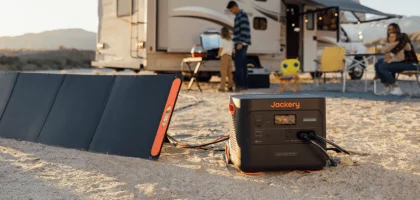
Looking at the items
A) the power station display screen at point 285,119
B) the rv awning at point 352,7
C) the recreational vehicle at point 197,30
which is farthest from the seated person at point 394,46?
the power station display screen at point 285,119

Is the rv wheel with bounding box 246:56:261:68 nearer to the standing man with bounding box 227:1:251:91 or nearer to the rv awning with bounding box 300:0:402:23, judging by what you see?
the standing man with bounding box 227:1:251:91

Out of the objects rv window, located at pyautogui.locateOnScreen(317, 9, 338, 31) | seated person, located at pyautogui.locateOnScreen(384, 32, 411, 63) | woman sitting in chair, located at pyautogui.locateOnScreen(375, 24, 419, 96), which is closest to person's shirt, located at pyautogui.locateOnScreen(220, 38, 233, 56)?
woman sitting in chair, located at pyautogui.locateOnScreen(375, 24, 419, 96)

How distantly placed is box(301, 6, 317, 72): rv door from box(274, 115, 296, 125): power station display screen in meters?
9.69

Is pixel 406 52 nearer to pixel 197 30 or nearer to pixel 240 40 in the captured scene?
pixel 240 40

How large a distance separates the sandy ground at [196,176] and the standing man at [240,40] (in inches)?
198

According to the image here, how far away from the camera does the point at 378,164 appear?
130 inches

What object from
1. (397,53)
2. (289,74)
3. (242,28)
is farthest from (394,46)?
(242,28)

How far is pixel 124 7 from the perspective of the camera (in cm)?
1048

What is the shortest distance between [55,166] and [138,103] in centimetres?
74

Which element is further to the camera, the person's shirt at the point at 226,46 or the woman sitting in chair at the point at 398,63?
the person's shirt at the point at 226,46

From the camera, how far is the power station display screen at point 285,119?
3.01m

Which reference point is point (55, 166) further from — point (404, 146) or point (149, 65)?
point (149, 65)

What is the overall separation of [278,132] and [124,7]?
8.05 meters

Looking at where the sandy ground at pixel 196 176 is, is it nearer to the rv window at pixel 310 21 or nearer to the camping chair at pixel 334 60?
the camping chair at pixel 334 60
